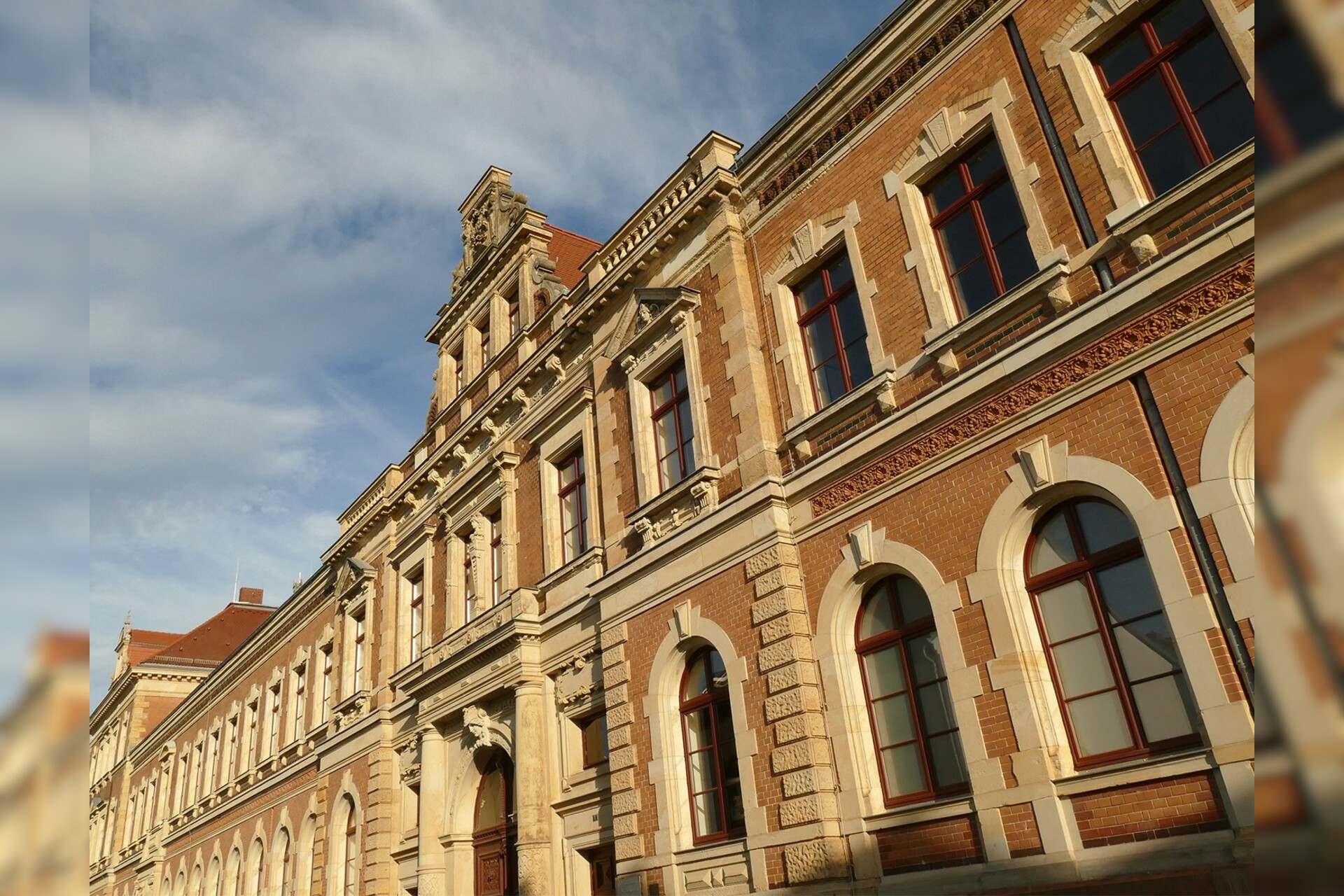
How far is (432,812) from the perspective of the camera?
1745 centimetres

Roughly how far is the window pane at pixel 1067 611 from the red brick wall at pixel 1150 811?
4.48 feet

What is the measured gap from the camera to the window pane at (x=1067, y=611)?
27.9 feet

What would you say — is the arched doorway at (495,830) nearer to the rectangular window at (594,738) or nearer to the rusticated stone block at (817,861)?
the rectangular window at (594,738)

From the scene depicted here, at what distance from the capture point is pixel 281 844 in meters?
24.2

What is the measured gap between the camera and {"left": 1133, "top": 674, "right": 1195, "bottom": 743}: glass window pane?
7664 millimetres

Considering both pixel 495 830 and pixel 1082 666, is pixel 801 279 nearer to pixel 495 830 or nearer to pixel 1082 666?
pixel 1082 666

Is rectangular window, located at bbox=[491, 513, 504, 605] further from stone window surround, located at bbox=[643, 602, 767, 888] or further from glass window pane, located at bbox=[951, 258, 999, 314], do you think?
glass window pane, located at bbox=[951, 258, 999, 314]

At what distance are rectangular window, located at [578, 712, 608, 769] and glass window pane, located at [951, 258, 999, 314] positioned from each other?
7.95 metres
